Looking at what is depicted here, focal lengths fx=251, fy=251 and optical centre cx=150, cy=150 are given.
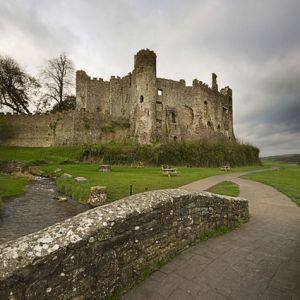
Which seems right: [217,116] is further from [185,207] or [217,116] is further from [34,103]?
[185,207]

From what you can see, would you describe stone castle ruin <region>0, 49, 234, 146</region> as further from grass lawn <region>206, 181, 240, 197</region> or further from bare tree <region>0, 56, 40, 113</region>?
grass lawn <region>206, 181, 240, 197</region>

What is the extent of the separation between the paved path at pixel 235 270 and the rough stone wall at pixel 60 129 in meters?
34.6

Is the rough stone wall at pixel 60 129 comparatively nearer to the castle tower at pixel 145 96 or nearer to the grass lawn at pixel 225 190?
the castle tower at pixel 145 96

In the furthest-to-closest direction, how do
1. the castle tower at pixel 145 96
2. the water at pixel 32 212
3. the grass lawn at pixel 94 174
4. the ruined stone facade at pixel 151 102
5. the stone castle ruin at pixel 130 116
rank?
the ruined stone facade at pixel 151 102
the castle tower at pixel 145 96
the stone castle ruin at pixel 130 116
the grass lawn at pixel 94 174
the water at pixel 32 212

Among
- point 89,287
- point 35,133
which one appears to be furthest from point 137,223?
point 35,133

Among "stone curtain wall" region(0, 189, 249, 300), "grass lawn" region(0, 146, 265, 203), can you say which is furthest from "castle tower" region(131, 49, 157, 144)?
"stone curtain wall" region(0, 189, 249, 300)

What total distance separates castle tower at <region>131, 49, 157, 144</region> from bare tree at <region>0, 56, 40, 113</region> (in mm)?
22318

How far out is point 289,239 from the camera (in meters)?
6.45

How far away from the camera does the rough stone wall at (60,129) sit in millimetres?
38875

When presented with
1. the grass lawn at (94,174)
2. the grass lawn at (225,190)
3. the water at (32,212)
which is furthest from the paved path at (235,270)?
the grass lawn at (94,174)

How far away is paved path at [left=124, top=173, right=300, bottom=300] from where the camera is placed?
4008 millimetres

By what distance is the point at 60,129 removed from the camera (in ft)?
130

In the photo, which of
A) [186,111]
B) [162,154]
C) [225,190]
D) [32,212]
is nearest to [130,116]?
[186,111]

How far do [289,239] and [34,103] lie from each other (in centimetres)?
5429
